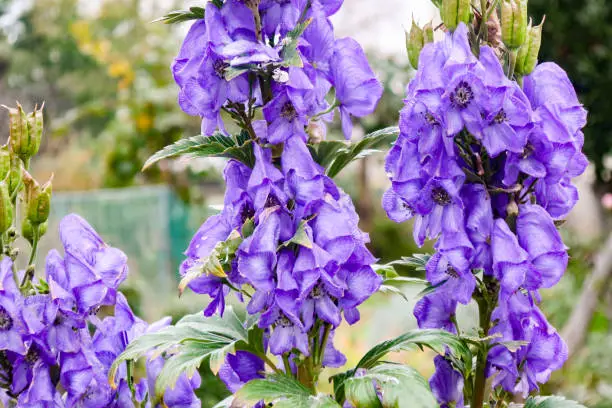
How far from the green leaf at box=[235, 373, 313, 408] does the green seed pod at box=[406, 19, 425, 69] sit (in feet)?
1.45

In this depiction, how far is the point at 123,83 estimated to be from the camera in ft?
21.5

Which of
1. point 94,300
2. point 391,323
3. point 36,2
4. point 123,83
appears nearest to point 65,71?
point 36,2

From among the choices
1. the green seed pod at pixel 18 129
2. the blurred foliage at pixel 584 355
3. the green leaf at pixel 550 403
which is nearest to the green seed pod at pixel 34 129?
the green seed pod at pixel 18 129

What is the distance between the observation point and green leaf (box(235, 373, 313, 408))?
91 centimetres

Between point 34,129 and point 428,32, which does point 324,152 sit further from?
point 34,129

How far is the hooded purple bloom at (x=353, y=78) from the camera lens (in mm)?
1022

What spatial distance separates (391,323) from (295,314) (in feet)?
10.2

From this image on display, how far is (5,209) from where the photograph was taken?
3.22 feet

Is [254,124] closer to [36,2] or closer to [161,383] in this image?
[161,383]

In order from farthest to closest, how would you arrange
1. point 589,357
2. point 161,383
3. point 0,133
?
1. point 0,133
2. point 589,357
3. point 161,383

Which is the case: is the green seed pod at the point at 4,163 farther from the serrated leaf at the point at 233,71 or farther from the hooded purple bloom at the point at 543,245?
the hooded purple bloom at the point at 543,245

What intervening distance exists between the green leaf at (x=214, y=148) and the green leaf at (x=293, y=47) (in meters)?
0.11

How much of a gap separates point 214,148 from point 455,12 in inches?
13.5

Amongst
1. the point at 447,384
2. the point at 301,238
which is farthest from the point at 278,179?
the point at 447,384
